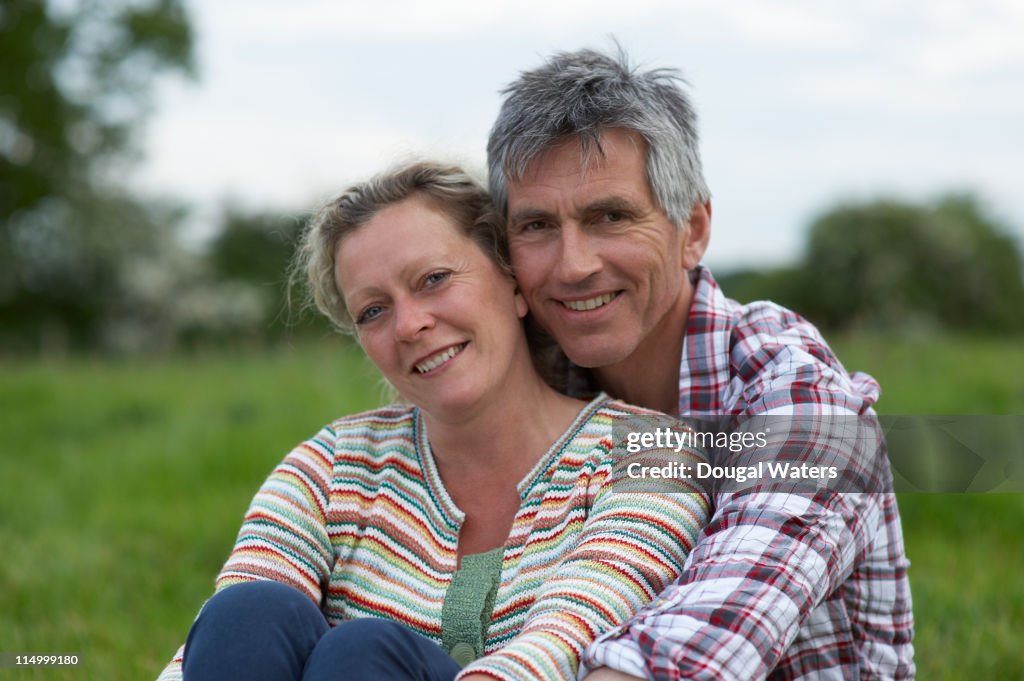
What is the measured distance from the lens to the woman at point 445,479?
2.19 m

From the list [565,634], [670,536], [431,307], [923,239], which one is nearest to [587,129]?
[431,307]

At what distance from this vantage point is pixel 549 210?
8.52ft

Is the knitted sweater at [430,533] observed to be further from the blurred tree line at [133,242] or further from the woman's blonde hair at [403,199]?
the blurred tree line at [133,242]

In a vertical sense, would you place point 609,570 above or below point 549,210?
below

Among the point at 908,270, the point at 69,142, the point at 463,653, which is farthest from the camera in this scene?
the point at 69,142

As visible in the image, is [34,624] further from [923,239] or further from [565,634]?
[923,239]

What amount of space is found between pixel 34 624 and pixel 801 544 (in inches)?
129

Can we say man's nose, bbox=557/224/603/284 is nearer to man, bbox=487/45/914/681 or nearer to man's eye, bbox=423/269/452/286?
man, bbox=487/45/914/681

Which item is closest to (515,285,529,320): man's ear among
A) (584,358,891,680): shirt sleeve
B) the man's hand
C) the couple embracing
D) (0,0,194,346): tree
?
the couple embracing

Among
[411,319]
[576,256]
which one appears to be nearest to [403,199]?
[411,319]

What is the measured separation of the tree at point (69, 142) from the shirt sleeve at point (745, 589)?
59.2ft

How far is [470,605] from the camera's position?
7.57ft

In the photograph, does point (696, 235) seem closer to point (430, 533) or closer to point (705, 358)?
point (705, 358)

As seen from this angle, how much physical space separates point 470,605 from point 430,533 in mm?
220
